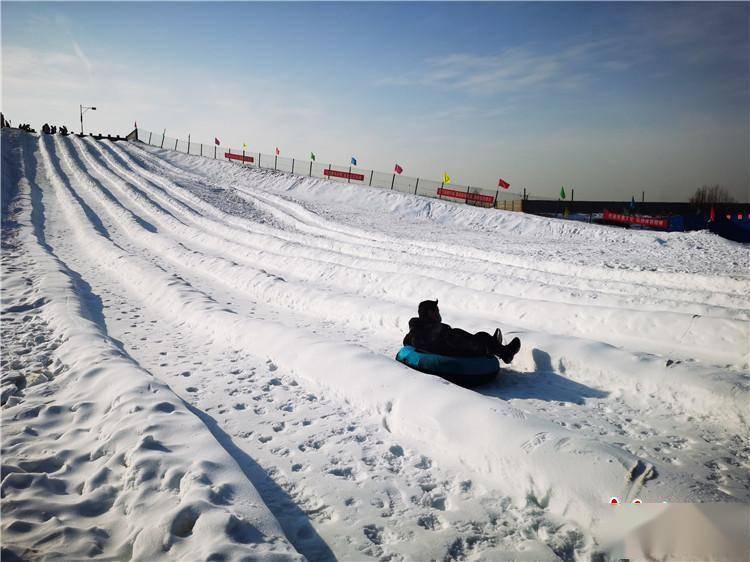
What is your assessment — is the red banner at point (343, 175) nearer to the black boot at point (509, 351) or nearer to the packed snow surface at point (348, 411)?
the packed snow surface at point (348, 411)

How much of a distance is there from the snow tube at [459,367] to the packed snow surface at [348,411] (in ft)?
0.81

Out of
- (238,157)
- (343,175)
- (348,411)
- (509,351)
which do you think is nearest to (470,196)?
(343,175)

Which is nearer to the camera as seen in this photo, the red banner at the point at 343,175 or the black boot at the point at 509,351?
the black boot at the point at 509,351

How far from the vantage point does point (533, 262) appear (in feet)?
42.1

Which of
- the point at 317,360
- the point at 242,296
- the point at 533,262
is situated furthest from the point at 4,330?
the point at 533,262

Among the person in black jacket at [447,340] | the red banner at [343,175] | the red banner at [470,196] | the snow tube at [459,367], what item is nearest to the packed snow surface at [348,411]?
the snow tube at [459,367]

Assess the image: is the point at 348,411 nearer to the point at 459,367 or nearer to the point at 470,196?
the point at 459,367

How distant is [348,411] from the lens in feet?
15.8

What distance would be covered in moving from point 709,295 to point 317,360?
8.39 meters

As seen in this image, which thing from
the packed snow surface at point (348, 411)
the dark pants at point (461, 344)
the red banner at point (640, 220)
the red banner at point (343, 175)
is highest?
the red banner at point (343, 175)

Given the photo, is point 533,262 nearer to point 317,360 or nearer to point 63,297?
point 317,360

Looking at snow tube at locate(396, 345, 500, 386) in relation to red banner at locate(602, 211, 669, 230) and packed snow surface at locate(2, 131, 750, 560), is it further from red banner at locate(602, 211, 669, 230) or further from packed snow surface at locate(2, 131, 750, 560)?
red banner at locate(602, 211, 669, 230)

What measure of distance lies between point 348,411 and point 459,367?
1.50 meters

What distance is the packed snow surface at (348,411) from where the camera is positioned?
3000 mm
